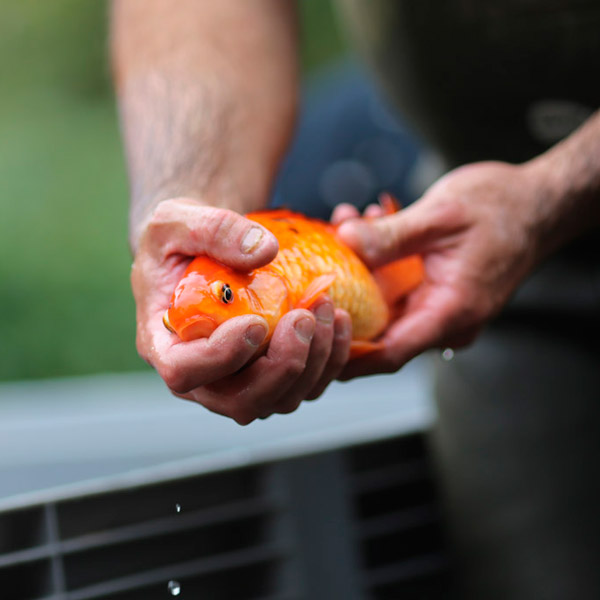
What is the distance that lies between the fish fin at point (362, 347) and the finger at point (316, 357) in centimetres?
4

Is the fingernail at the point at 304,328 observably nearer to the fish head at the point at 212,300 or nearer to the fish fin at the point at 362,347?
the fish head at the point at 212,300

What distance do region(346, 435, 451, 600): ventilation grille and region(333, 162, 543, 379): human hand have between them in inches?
17.9

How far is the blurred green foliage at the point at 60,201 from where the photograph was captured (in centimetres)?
412

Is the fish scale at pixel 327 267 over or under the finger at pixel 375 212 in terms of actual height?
under

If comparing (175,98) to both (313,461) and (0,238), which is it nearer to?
(313,461)

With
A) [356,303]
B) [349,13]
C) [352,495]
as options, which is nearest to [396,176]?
[349,13]

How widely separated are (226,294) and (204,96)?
54 cm

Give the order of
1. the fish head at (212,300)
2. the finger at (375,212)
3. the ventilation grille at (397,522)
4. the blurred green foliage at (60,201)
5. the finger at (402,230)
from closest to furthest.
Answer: the fish head at (212,300), the finger at (402,230), the finger at (375,212), the ventilation grille at (397,522), the blurred green foliage at (60,201)

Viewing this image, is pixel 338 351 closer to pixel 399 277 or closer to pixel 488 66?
pixel 399 277

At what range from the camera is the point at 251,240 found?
27.3 inches

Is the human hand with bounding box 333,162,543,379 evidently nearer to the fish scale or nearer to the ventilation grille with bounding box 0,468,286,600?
the fish scale

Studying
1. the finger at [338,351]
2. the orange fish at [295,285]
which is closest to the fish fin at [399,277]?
the orange fish at [295,285]

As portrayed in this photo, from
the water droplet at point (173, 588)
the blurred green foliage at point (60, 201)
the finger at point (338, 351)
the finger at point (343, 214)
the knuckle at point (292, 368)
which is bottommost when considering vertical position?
the water droplet at point (173, 588)

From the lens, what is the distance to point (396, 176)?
333cm
